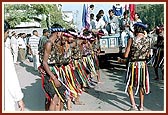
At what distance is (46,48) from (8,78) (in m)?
1.54

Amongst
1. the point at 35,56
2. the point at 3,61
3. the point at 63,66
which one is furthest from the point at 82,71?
the point at 35,56

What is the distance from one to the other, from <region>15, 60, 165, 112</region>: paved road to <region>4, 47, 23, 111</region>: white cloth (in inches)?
111

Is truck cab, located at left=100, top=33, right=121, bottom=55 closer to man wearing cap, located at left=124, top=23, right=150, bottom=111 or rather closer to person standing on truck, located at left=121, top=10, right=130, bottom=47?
person standing on truck, located at left=121, top=10, right=130, bottom=47

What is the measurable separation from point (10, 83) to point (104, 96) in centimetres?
457

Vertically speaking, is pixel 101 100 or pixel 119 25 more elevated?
pixel 119 25

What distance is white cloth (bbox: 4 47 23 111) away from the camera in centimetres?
411

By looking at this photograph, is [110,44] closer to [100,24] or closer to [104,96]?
[100,24]

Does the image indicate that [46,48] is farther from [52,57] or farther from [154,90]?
[154,90]

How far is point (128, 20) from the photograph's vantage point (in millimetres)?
13266

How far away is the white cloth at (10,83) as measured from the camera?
411 cm

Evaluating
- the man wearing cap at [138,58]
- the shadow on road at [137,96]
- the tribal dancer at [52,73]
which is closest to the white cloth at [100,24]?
the shadow on road at [137,96]

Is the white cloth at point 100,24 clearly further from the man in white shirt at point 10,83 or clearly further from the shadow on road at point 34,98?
the man in white shirt at point 10,83

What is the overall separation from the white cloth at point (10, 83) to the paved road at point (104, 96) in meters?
2.83

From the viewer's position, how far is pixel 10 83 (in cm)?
412
